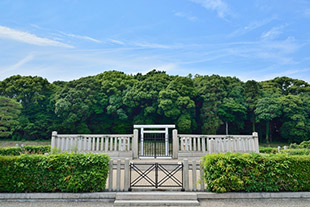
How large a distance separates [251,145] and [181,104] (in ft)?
39.3

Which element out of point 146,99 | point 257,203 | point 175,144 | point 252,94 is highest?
point 252,94

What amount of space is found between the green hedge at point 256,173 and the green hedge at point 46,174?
113 inches

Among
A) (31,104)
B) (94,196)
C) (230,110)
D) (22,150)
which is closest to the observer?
(94,196)

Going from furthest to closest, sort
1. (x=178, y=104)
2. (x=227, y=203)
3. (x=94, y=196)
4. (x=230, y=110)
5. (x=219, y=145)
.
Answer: (x=230, y=110) < (x=178, y=104) < (x=219, y=145) < (x=94, y=196) < (x=227, y=203)

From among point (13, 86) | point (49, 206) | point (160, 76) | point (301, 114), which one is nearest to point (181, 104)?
point (160, 76)

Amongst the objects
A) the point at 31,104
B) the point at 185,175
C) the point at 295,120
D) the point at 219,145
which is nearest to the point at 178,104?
the point at 219,145

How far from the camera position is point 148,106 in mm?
22359

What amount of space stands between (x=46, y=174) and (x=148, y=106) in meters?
17.1

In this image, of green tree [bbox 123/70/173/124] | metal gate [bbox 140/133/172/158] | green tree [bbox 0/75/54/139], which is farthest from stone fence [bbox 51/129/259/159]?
green tree [bbox 0/75/54/139]

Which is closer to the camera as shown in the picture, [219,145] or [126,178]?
[126,178]

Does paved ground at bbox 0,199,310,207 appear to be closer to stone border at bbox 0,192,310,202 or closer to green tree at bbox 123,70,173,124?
stone border at bbox 0,192,310,202

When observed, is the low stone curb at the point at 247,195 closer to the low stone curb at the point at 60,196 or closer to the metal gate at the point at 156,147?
the low stone curb at the point at 60,196

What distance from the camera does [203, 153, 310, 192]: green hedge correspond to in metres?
5.36

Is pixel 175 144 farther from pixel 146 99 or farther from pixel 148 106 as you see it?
pixel 146 99
